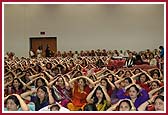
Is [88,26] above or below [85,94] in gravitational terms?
above

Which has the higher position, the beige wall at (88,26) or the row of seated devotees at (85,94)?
the beige wall at (88,26)

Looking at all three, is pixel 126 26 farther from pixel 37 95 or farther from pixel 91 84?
pixel 37 95

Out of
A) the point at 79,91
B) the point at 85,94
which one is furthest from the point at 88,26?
the point at 85,94

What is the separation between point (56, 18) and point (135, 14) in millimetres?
4769

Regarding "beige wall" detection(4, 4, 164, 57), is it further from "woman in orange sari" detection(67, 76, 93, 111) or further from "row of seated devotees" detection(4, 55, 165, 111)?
"woman in orange sari" detection(67, 76, 93, 111)

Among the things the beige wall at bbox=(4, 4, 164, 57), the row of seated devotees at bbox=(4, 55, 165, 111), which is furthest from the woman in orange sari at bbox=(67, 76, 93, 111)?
the beige wall at bbox=(4, 4, 164, 57)

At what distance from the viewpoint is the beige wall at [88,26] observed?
19797 millimetres

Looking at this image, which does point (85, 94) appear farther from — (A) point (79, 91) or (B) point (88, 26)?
(B) point (88, 26)

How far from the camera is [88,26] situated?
2000cm

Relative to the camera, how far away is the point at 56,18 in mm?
20266

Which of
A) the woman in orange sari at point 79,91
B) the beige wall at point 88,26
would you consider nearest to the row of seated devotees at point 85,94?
the woman in orange sari at point 79,91

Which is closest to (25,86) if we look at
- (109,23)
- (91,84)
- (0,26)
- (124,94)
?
(91,84)

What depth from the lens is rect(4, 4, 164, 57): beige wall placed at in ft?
65.0

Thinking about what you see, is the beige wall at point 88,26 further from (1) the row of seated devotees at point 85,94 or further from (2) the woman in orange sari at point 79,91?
(2) the woman in orange sari at point 79,91
